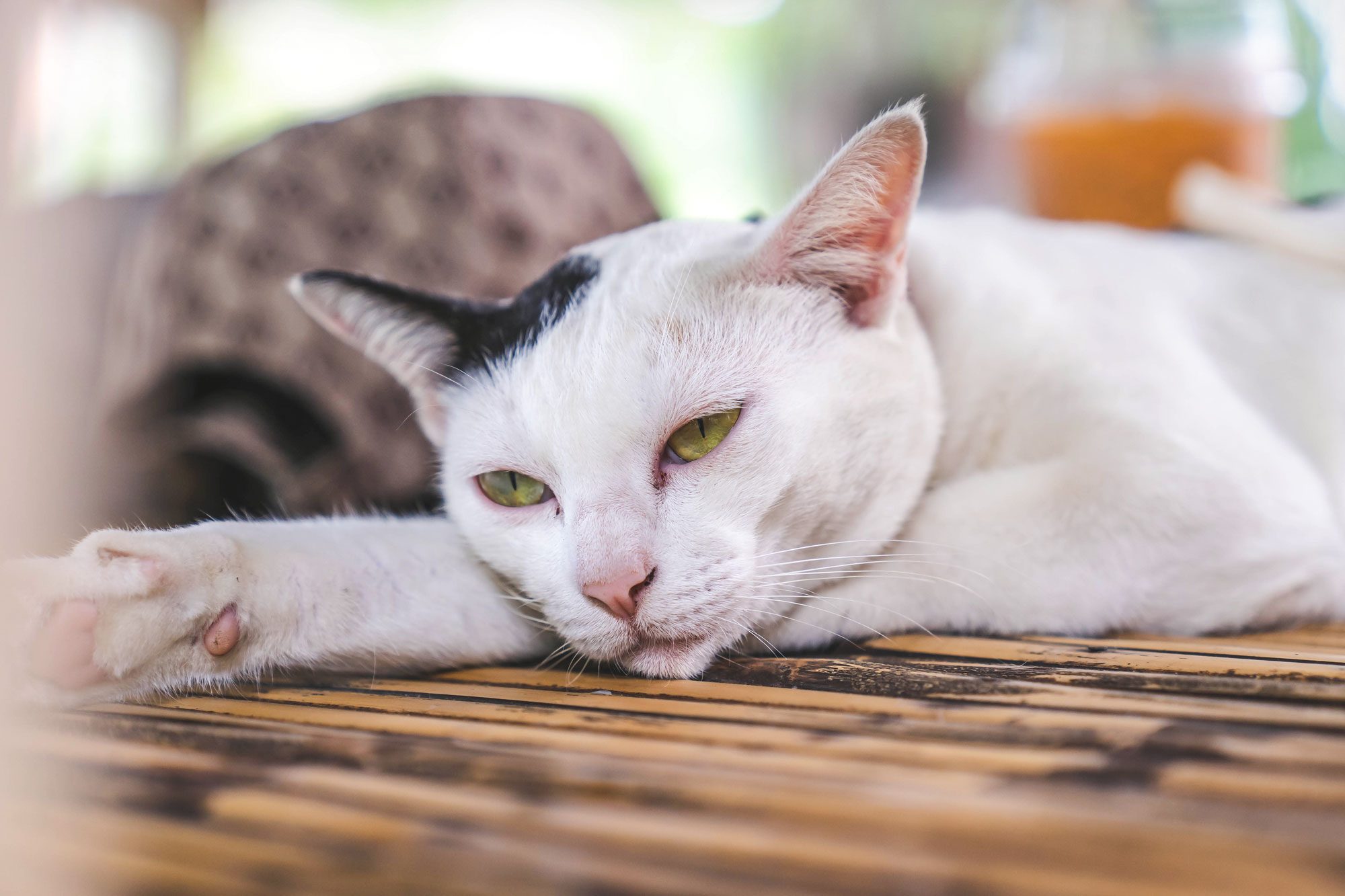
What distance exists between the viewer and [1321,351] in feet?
4.61

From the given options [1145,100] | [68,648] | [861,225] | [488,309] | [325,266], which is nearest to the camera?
[68,648]

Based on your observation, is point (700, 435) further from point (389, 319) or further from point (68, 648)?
point (68, 648)

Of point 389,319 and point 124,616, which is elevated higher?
point 389,319

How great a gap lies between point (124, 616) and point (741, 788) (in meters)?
0.55

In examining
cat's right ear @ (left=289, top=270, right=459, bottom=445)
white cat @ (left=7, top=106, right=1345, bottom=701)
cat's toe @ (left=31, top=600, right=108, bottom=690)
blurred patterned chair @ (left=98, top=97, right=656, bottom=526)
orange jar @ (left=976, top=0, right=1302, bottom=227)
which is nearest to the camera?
cat's toe @ (left=31, top=600, right=108, bottom=690)

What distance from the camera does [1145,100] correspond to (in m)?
2.44

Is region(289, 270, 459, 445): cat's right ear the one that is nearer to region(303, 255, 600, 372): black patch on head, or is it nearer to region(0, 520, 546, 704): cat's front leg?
region(303, 255, 600, 372): black patch on head

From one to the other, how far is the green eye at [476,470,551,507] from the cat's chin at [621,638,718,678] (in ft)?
0.67

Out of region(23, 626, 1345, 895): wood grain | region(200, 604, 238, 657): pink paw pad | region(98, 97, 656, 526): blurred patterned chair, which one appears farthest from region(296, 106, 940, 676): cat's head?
region(98, 97, 656, 526): blurred patterned chair

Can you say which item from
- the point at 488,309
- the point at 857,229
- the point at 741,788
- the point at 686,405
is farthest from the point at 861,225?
the point at 741,788

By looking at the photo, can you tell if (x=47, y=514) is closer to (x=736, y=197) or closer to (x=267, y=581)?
(x=267, y=581)

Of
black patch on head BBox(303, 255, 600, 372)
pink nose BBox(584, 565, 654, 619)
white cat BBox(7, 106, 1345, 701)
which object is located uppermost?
black patch on head BBox(303, 255, 600, 372)

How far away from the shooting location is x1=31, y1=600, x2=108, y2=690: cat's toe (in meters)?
0.73

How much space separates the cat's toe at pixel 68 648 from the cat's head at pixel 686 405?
0.38m
